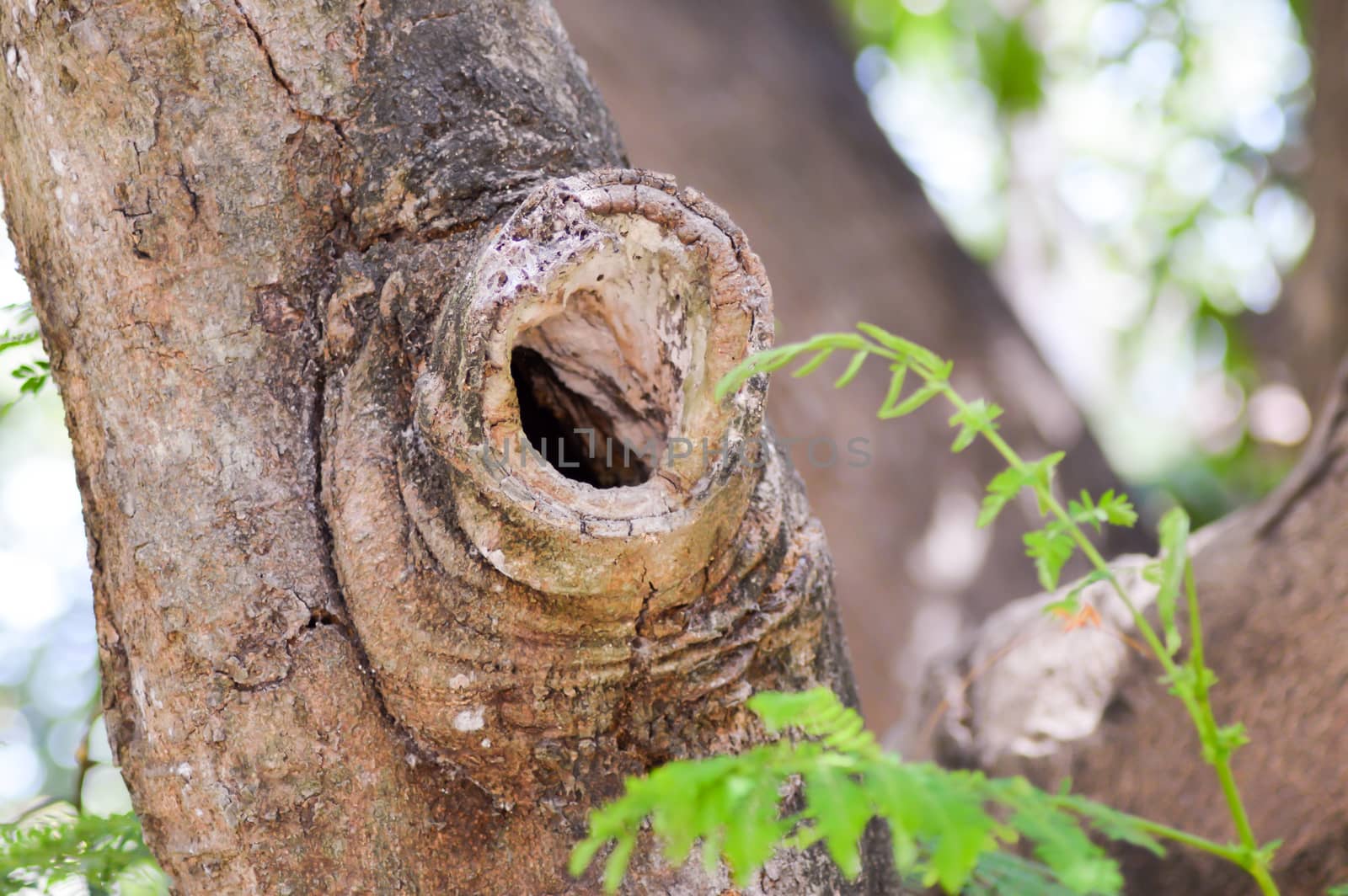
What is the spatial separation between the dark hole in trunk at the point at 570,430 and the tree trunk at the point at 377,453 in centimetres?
2

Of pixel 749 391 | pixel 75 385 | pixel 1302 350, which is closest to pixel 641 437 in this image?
pixel 749 391

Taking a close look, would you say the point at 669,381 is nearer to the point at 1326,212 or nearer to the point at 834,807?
the point at 834,807

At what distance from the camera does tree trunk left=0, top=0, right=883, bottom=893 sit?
1.11m

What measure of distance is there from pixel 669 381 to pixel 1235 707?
3.86ft

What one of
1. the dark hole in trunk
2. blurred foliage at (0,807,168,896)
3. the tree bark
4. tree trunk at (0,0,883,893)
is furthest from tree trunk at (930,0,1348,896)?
the tree bark

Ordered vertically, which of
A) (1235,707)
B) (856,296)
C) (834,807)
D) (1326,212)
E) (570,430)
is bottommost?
(1235,707)

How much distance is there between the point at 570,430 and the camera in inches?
54.8

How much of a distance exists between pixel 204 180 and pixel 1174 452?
19.3 ft

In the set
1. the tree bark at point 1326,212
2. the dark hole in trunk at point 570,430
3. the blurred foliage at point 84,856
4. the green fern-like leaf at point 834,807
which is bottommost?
the blurred foliage at point 84,856

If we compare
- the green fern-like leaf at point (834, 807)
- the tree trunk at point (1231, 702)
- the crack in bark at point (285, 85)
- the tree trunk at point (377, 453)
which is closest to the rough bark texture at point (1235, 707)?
the tree trunk at point (1231, 702)

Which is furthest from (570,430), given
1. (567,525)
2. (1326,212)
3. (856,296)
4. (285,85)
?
(1326,212)

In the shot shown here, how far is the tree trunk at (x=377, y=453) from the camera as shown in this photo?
111 cm

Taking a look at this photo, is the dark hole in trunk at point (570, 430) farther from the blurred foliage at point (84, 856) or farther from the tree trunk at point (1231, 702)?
the tree trunk at point (1231, 702)

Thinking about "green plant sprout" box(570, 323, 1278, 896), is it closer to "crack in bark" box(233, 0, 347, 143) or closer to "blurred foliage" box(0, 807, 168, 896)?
"crack in bark" box(233, 0, 347, 143)
